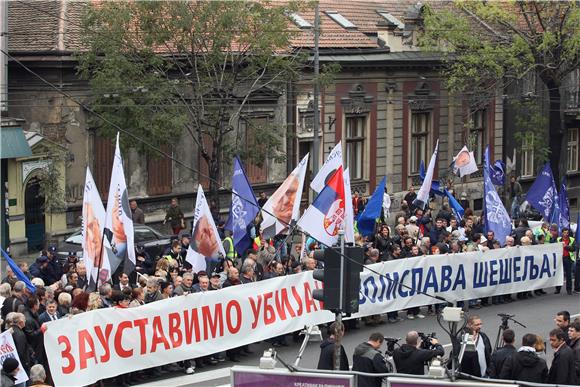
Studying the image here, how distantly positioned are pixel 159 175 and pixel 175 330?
15.8 meters

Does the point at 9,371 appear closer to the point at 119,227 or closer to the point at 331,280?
the point at 331,280

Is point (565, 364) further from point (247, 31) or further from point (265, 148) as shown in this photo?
point (265, 148)

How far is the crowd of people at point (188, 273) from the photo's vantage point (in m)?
17.1

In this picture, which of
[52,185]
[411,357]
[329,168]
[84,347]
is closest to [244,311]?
[84,347]

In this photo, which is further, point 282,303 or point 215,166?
point 215,166

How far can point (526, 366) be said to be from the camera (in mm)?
14734

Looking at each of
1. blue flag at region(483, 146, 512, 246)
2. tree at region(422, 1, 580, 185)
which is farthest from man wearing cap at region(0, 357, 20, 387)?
tree at region(422, 1, 580, 185)

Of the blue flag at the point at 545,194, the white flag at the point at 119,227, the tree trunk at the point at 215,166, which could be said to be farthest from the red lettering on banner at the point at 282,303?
the tree trunk at the point at 215,166

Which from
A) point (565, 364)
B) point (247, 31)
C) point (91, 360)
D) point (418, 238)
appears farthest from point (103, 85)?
point (565, 364)

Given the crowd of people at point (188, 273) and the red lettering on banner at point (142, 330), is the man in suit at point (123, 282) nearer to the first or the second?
the crowd of people at point (188, 273)

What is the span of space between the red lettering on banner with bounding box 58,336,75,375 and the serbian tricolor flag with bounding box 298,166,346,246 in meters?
5.72

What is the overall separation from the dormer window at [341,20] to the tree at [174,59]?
8017mm

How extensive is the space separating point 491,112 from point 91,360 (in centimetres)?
2865

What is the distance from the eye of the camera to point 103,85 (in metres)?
29.6
